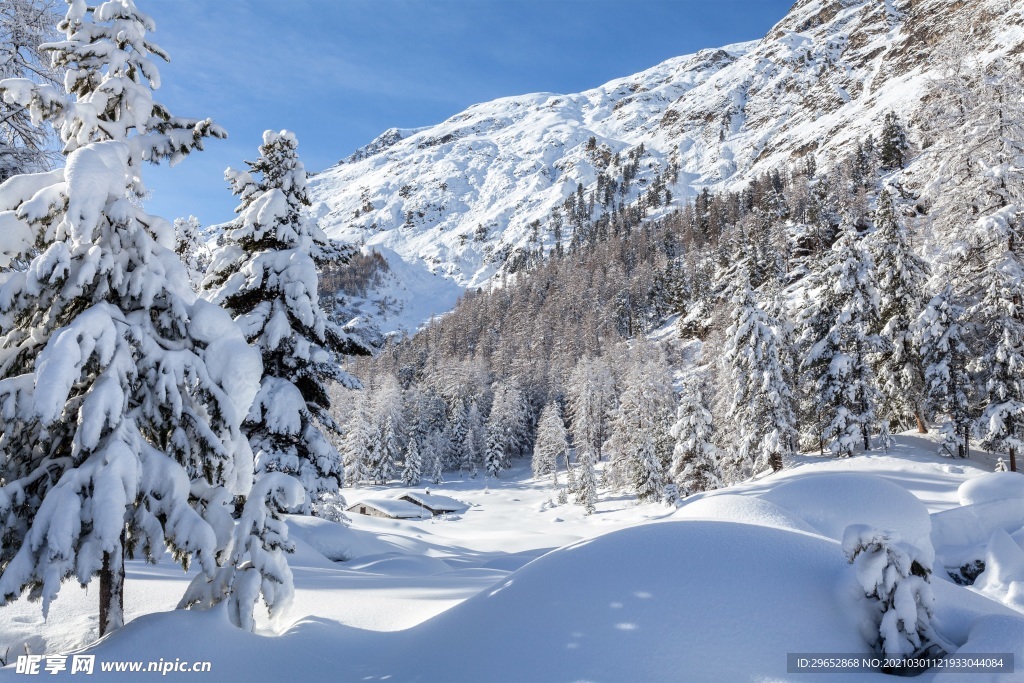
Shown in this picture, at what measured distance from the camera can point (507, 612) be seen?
4969mm

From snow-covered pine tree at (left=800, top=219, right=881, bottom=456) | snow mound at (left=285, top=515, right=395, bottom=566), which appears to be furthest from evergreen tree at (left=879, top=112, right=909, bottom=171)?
snow mound at (left=285, top=515, right=395, bottom=566)

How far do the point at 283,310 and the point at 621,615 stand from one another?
10.4 m

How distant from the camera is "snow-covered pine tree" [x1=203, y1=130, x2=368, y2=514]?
11.9 m

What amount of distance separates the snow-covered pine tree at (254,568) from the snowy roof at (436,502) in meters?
44.7

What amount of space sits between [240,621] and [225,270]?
932 centimetres

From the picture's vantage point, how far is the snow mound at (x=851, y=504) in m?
8.38

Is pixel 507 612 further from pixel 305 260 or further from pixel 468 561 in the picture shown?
pixel 468 561

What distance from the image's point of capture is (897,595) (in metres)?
4.11

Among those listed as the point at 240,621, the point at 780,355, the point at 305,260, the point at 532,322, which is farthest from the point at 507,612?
the point at 532,322

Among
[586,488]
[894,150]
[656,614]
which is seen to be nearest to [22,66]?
[656,614]

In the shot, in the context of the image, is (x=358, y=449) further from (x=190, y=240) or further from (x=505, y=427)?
(x=190, y=240)

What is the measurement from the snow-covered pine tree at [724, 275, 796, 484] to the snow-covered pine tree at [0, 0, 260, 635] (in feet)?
88.2

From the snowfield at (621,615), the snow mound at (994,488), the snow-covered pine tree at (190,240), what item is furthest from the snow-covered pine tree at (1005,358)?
the snow-covered pine tree at (190,240)

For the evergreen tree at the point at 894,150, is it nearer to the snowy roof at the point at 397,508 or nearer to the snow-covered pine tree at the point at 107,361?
the snowy roof at the point at 397,508
